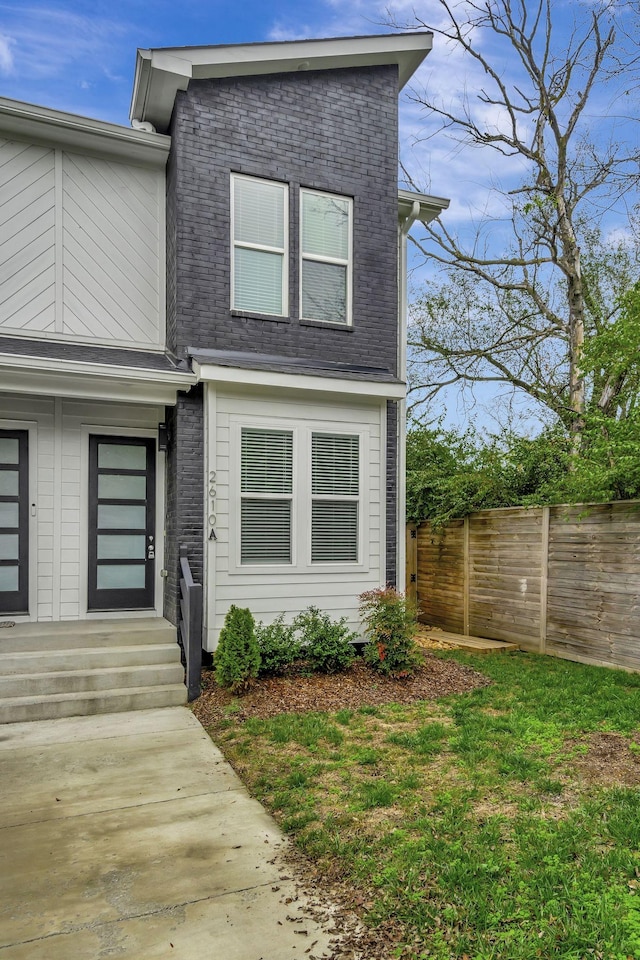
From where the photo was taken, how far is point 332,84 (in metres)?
7.99

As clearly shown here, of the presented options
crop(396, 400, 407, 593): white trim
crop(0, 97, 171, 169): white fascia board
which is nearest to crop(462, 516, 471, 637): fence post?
crop(396, 400, 407, 593): white trim

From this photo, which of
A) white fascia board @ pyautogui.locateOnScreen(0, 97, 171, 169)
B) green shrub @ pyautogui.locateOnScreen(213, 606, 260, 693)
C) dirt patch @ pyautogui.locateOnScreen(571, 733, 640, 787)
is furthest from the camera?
white fascia board @ pyautogui.locateOnScreen(0, 97, 171, 169)

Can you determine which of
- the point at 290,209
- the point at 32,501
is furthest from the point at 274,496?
the point at 290,209

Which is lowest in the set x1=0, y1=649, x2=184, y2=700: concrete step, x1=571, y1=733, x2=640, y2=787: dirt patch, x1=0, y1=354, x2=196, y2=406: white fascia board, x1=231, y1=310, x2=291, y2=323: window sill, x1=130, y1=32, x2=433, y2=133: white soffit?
x1=571, y1=733, x2=640, y2=787: dirt patch

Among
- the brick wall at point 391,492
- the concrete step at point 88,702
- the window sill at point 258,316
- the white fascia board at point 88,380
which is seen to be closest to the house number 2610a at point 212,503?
the white fascia board at point 88,380

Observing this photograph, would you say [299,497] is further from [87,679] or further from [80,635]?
[87,679]

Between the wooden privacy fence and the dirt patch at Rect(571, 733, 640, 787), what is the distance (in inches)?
96.6

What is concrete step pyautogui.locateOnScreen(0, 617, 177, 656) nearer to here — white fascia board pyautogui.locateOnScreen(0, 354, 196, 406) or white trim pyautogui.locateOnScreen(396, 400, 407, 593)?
white fascia board pyautogui.locateOnScreen(0, 354, 196, 406)

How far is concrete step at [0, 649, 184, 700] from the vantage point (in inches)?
220

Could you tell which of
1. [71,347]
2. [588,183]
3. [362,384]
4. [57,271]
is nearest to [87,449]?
[71,347]

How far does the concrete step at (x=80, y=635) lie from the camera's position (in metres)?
6.06

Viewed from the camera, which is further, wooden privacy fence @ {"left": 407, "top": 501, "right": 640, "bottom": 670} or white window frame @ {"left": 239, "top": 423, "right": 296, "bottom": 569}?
wooden privacy fence @ {"left": 407, "top": 501, "right": 640, "bottom": 670}

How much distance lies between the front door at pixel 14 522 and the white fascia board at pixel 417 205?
5.72 metres

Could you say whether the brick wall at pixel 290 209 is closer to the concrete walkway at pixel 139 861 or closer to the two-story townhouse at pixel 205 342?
the two-story townhouse at pixel 205 342
